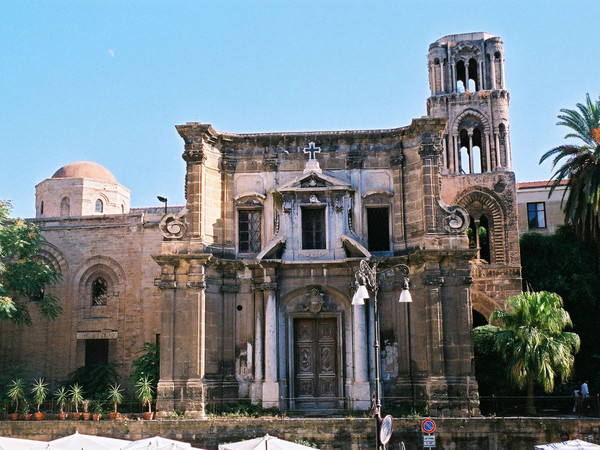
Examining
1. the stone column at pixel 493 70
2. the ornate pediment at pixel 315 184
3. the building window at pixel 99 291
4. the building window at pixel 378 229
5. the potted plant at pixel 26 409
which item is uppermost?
the stone column at pixel 493 70

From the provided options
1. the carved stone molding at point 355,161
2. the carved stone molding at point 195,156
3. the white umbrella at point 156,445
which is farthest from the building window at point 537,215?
the white umbrella at point 156,445

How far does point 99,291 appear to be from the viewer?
3759 centimetres

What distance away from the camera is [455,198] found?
41875 mm

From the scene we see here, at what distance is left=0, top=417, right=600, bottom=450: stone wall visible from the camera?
24406 mm

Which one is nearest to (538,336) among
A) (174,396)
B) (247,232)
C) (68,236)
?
(247,232)

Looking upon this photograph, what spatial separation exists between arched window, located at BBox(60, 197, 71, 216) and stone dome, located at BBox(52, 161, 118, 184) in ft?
5.71

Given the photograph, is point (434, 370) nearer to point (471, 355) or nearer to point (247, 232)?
point (471, 355)

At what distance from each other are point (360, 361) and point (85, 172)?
30.3 m

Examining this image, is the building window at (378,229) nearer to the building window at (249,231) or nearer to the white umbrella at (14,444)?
the building window at (249,231)

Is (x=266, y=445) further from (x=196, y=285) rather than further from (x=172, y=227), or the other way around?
(x=172, y=227)

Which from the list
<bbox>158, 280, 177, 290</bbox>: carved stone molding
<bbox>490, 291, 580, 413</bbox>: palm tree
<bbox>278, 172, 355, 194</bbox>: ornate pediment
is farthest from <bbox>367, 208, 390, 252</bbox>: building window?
<bbox>158, 280, 177, 290</bbox>: carved stone molding

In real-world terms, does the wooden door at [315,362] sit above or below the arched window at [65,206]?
below

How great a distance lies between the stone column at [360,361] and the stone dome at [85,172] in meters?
29.2

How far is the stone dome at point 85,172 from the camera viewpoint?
168 ft
